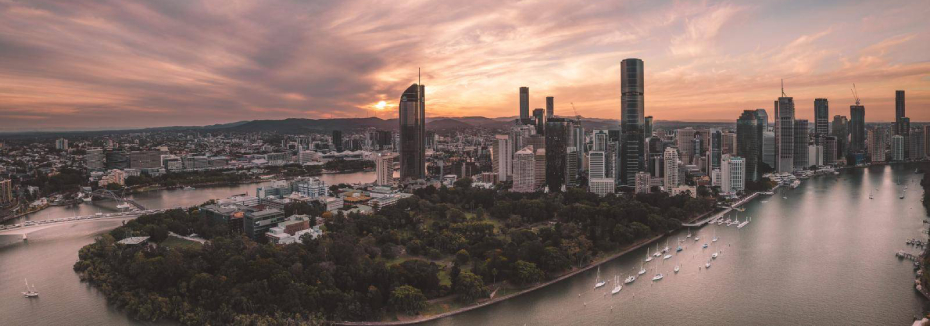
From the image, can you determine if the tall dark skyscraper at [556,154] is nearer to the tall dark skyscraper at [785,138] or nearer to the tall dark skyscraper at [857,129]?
the tall dark skyscraper at [785,138]

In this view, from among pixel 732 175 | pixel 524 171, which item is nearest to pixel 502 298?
pixel 524 171

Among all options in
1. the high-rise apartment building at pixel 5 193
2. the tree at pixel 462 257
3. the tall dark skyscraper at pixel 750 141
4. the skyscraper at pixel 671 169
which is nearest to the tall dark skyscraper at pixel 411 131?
the skyscraper at pixel 671 169

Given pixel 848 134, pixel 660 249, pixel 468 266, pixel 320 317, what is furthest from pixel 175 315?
pixel 848 134

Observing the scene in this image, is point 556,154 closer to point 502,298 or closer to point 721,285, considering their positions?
point 721,285

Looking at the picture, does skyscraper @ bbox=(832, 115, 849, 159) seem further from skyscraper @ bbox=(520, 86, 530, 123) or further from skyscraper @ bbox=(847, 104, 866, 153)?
skyscraper @ bbox=(520, 86, 530, 123)

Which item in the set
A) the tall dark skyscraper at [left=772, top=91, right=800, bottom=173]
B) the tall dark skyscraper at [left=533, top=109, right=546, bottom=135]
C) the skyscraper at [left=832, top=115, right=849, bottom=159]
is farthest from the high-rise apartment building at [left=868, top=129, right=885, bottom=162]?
the tall dark skyscraper at [left=533, top=109, right=546, bottom=135]
